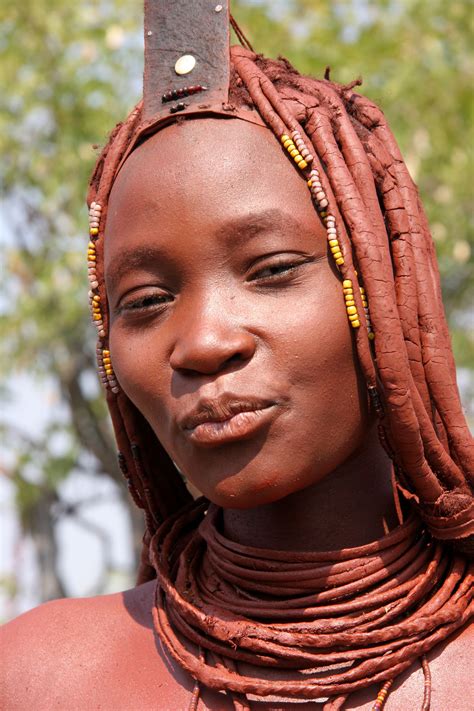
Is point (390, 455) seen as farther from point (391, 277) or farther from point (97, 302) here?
point (97, 302)

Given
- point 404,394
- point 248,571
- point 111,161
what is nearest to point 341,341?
point 404,394

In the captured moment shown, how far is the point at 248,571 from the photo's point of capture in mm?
2578

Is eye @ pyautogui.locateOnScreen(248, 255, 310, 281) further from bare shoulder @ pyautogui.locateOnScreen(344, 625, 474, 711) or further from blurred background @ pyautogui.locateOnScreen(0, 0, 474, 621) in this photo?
blurred background @ pyautogui.locateOnScreen(0, 0, 474, 621)

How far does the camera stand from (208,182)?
96.7 inches

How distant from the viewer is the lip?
2.37m

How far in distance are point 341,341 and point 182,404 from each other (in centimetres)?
38

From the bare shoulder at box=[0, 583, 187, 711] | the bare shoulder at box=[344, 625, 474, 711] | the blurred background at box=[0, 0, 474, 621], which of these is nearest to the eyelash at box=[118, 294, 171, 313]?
the bare shoulder at box=[0, 583, 187, 711]

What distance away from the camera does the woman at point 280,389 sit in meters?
2.40

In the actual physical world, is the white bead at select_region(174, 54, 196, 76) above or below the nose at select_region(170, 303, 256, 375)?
above

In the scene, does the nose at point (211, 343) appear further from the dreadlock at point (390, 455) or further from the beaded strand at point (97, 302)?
the beaded strand at point (97, 302)

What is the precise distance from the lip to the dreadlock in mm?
258

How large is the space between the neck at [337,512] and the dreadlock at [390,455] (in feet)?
0.27

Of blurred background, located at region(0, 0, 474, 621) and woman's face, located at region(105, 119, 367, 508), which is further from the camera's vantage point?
blurred background, located at region(0, 0, 474, 621)

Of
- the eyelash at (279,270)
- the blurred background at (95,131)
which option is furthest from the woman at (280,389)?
the blurred background at (95,131)
